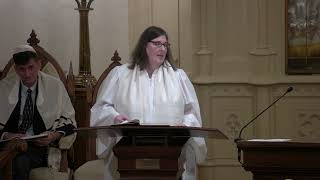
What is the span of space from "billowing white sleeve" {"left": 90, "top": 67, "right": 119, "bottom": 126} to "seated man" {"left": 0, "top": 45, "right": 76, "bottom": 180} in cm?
56

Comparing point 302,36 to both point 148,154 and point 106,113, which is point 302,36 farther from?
point 148,154

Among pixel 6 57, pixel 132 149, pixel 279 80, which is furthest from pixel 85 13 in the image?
pixel 132 149

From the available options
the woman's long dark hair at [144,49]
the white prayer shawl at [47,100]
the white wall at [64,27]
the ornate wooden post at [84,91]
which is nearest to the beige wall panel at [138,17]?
the white wall at [64,27]

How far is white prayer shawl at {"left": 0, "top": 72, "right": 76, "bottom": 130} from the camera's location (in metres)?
4.83

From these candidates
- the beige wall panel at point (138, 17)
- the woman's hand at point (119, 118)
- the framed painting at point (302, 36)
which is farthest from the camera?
the beige wall panel at point (138, 17)

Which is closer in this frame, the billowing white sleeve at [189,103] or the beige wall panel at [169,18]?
the billowing white sleeve at [189,103]

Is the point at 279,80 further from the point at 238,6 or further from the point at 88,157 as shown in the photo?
the point at 88,157

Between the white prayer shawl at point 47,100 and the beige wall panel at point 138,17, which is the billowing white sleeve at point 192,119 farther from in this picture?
the beige wall panel at point 138,17

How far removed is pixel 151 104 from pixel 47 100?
3.46ft

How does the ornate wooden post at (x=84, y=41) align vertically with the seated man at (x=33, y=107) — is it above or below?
above

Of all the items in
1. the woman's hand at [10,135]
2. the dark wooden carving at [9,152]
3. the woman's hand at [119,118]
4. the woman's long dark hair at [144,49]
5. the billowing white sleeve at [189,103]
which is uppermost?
the woman's long dark hair at [144,49]

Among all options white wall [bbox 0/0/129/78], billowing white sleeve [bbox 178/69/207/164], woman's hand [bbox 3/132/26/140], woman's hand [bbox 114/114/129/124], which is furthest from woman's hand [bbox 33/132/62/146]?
white wall [bbox 0/0/129/78]

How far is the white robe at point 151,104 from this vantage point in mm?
4180

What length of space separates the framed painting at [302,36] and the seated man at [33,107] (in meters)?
2.57
